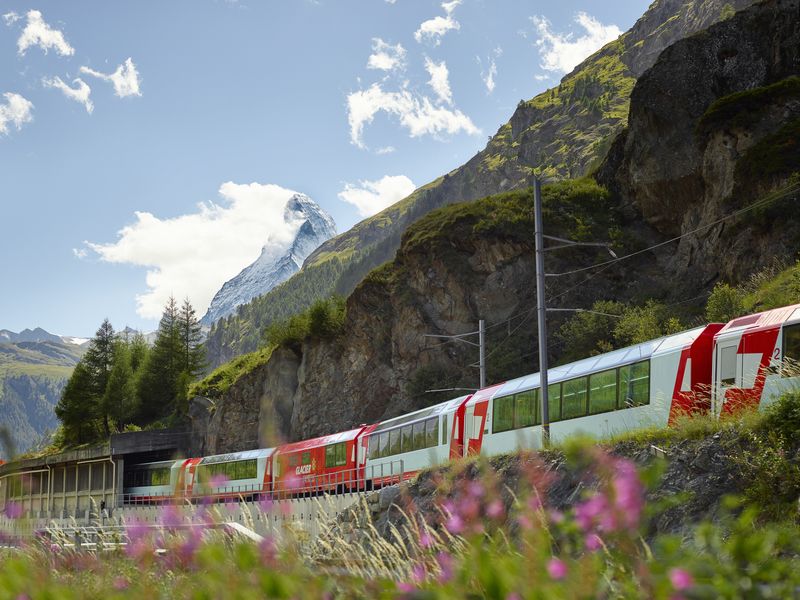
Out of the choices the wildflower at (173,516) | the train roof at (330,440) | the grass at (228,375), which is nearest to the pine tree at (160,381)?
the grass at (228,375)

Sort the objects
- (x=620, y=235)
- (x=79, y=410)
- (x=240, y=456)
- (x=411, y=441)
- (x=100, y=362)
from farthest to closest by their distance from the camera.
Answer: (x=100, y=362) → (x=79, y=410) → (x=620, y=235) → (x=240, y=456) → (x=411, y=441)

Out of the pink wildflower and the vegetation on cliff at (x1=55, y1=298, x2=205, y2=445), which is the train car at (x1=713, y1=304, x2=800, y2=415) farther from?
the vegetation on cliff at (x1=55, y1=298, x2=205, y2=445)

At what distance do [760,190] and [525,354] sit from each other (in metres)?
16.3

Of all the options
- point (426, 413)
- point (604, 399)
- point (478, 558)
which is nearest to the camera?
point (478, 558)

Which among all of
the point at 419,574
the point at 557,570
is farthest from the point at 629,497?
the point at 419,574

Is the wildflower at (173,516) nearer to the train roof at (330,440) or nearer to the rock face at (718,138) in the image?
the train roof at (330,440)

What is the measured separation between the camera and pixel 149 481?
61156 millimetres

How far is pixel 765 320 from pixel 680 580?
1690 centimetres

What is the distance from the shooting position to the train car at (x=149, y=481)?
54125 millimetres

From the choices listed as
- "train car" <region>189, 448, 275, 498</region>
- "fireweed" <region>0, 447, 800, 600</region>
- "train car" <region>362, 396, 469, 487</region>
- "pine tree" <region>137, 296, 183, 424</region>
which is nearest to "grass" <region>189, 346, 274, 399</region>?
"pine tree" <region>137, 296, 183, 424</region>

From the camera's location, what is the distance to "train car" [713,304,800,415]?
17531mm

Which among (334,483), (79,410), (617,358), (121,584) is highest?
(79,410)

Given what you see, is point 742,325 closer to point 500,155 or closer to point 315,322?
point 315,322

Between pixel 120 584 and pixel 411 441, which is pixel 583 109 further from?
pixel 120 584
